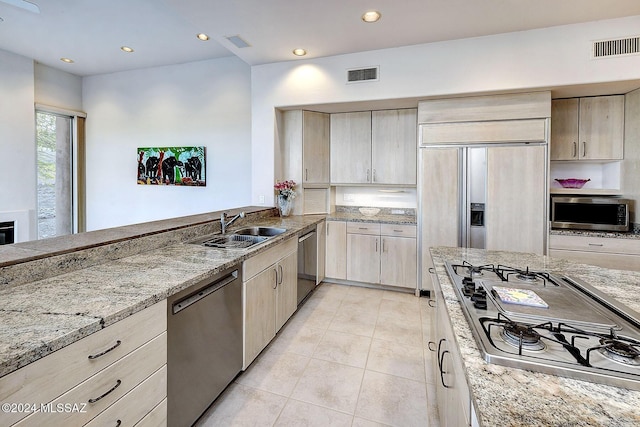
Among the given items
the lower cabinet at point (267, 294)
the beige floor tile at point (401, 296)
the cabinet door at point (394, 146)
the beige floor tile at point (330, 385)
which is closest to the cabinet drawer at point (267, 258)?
the lower cabinet at point (267, 294)

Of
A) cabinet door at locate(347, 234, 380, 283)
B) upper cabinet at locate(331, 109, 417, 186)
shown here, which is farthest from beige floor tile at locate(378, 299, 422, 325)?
upper cabinet at locate(331, 109, 417, 186)

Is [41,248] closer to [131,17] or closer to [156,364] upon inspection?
[156,364]

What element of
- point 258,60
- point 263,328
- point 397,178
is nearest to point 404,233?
point 397,178

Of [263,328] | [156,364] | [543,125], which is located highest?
[543,125]

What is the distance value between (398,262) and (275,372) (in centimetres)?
207

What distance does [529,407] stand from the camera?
2.20 feet

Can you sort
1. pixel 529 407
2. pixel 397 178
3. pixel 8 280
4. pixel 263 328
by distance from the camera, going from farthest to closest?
pixel 397 178 < pixel 263 328 < pixel 8 280 < pixel 529 407

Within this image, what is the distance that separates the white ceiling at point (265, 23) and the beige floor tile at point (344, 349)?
9.50 ft

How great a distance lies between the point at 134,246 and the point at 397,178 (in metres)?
3.08

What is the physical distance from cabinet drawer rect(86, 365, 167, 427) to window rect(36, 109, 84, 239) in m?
5.16

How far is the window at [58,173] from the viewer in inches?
193

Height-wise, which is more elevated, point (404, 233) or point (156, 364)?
point (404, 233)

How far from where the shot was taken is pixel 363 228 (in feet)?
12.7

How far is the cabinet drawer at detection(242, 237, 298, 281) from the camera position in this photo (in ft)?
6.91
